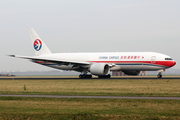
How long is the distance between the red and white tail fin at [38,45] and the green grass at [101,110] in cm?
4793

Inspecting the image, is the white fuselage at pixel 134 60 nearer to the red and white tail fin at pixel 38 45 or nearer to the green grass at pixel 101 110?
the red and white tail fin at pixel 38 45

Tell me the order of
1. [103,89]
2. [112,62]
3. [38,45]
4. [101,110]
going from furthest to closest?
1. [38,45]
2. [112,62]
3. [103,89]
4. [101,110]

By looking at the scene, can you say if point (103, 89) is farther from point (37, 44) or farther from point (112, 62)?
point (37, 44)

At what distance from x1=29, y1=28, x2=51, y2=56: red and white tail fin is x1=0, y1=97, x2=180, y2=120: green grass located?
47.9m

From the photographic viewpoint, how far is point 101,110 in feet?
56.5

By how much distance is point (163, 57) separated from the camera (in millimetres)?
54062

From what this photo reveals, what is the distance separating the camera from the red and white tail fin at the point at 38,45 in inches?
2667

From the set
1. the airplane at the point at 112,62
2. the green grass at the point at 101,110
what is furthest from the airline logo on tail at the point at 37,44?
the green grass at the point at 101,110

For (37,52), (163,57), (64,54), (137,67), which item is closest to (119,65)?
(137,67)

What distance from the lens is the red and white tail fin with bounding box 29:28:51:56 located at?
6775 cm

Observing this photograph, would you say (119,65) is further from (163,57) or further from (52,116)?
(52,116)

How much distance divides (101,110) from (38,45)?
52.3 meters

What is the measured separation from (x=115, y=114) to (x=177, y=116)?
3.17 m

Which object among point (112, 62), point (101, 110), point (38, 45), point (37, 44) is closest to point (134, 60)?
point (112, 62)
